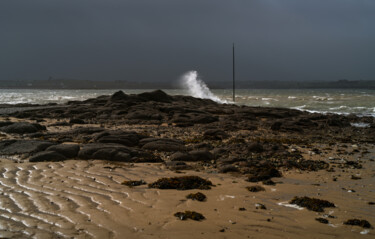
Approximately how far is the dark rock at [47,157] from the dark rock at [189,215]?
5449 millimetres

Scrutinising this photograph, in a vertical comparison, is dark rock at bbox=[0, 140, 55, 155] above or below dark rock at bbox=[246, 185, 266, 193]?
above

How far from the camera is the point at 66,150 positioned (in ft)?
32.4

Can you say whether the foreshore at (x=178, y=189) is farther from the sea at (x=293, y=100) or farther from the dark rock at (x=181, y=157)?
the sea at (x=293, y=100)

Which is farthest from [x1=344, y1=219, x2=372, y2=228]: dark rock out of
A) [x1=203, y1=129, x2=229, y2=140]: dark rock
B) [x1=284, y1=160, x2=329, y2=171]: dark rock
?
[x1=203, y1=129, x2=229, y2=140]: dark rock

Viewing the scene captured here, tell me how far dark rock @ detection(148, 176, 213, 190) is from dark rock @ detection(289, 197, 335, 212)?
1857 mm

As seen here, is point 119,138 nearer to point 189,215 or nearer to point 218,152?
point 218,152

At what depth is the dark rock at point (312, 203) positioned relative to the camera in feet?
18.9

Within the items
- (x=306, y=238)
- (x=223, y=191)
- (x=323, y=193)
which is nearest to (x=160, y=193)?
(x=223, y=191)

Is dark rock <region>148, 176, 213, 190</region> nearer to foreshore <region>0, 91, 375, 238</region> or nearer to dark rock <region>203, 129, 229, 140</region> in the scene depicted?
foreshore <region>0, 91, 375, 238</region>

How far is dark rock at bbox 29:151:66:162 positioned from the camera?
9.18 metres

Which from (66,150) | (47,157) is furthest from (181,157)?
(47,157)

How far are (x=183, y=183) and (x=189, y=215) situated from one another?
6.06 ft

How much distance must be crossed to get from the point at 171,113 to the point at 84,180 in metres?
16.9

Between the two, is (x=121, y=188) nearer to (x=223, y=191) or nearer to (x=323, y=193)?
(x=223, y=191)
